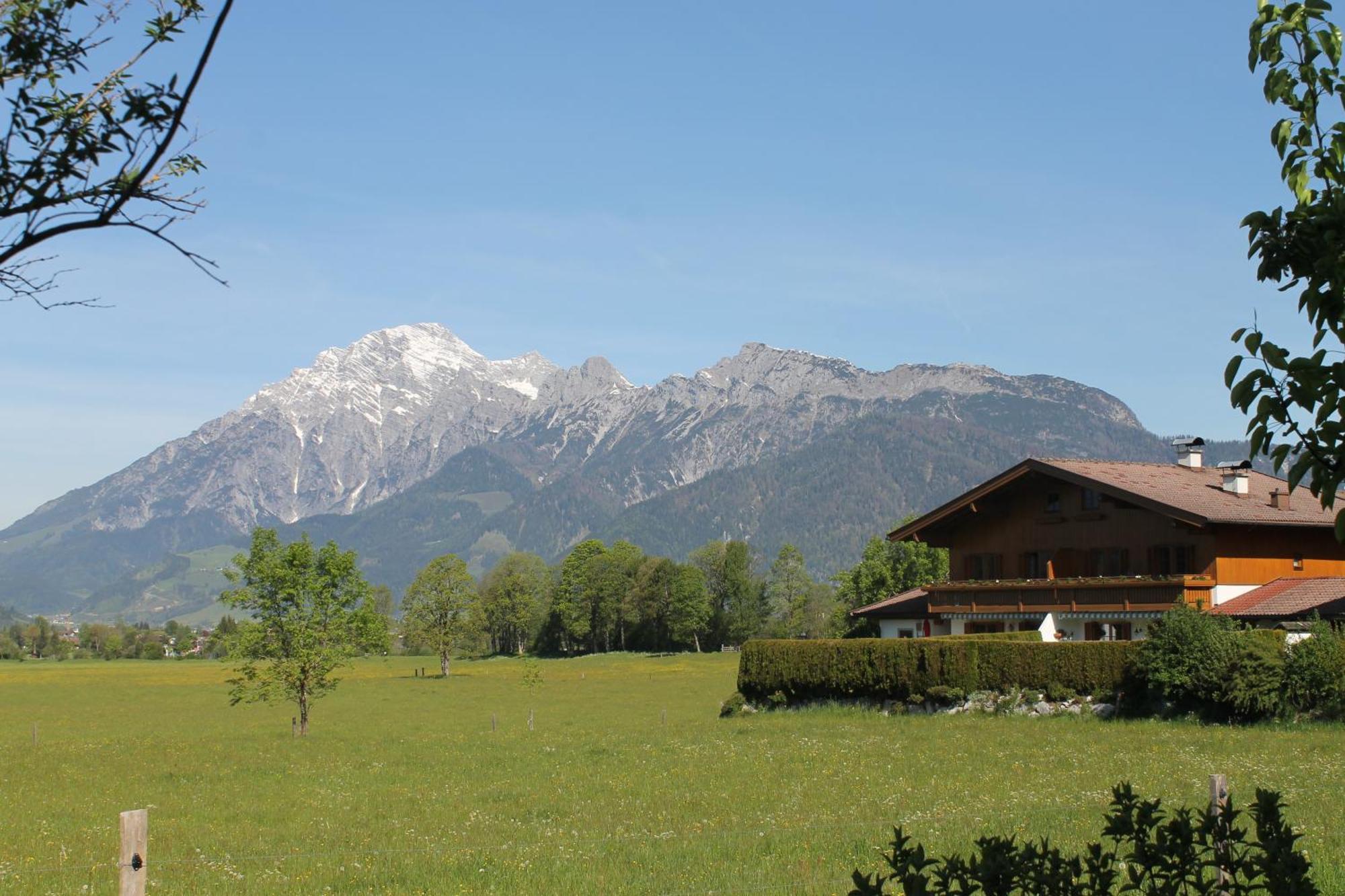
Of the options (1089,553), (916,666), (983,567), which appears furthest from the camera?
(983,567)

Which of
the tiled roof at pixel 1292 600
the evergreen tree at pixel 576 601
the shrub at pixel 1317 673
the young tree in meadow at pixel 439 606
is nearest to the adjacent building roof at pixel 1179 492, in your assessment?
the tiled roof at pixel 1292 600

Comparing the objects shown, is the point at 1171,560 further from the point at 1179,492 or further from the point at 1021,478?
the point at 1021,478

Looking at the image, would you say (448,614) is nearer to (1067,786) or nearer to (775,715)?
(775,715)

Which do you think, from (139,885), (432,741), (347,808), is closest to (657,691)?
(432,741)

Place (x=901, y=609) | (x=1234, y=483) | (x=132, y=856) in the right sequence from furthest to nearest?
1. (x=901, y=609)
2. (x=1234, y=483)
3. (x=132, y=856)

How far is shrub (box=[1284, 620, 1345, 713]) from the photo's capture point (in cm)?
3056

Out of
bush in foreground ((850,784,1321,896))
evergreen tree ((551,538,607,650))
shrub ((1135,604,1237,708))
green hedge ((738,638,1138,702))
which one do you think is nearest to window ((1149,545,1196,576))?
green hedge ((738,638,1138,702))

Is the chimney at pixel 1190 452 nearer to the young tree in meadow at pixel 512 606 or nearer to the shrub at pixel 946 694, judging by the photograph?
the shrub at pixel 946 694

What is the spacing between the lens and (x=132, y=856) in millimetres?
10500

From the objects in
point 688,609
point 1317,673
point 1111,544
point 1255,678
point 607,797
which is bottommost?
point 607,797

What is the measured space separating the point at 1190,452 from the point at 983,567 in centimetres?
1158

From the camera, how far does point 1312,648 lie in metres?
31.0

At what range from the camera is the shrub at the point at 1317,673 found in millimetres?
30562

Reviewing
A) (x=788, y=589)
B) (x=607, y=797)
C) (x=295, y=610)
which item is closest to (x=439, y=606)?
(x=788, y=589)
